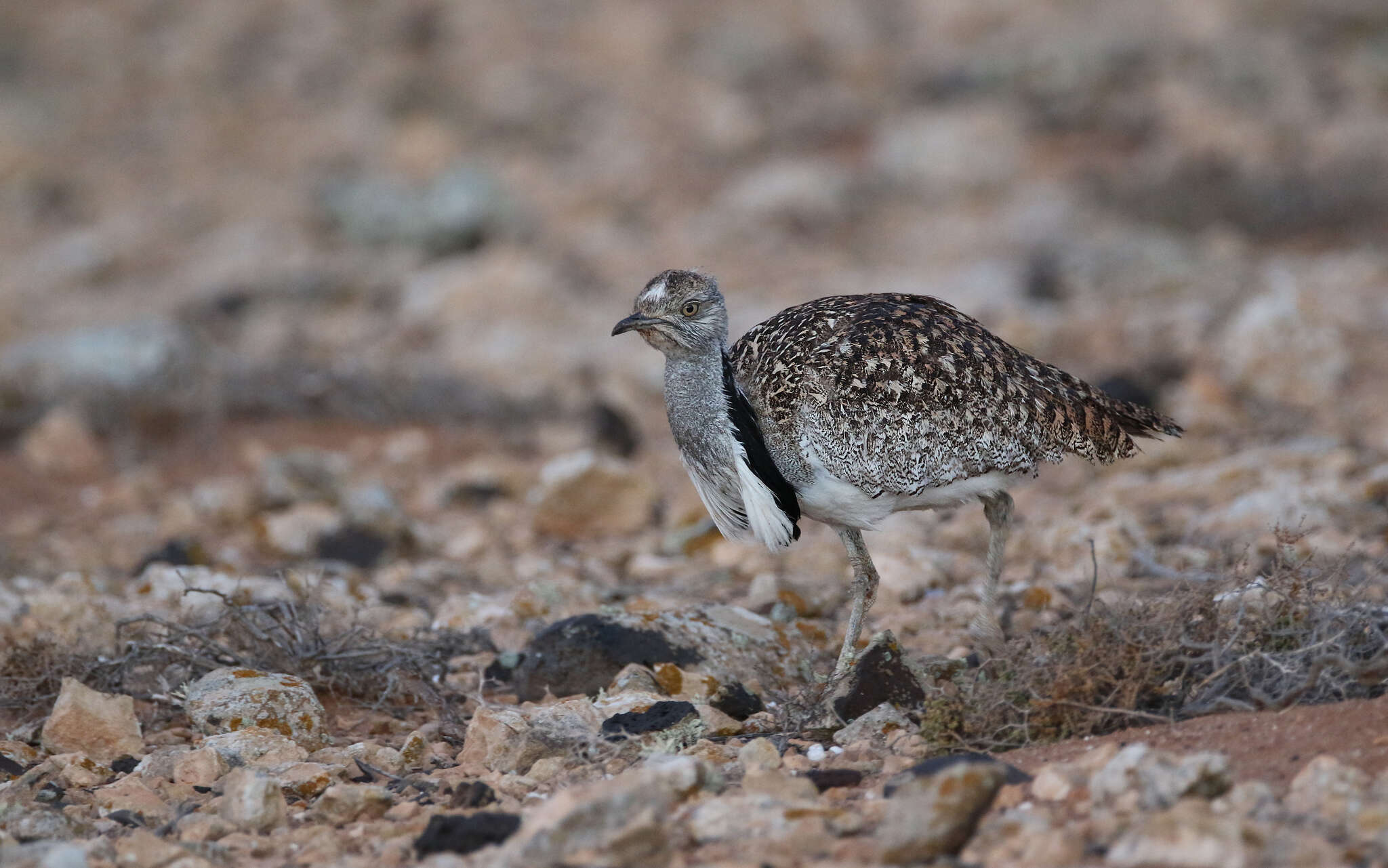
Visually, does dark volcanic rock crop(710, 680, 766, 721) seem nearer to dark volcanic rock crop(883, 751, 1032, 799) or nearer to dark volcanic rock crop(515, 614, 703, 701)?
dark volcanic rock crop(515, 614, 703, 701)

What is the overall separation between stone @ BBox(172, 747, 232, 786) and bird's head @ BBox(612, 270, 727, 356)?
1.84 meters

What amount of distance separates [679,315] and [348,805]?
1.96 m

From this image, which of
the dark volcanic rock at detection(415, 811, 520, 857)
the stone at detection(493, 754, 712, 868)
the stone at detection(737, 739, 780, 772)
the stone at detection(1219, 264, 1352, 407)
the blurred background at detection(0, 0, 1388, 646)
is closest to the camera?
the stone at detection(493, 754, 712, 868)

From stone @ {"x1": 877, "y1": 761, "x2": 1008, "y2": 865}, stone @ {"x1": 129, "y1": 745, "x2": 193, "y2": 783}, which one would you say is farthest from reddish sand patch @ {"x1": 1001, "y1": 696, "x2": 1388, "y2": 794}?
stone @ {"x1": 129, "y1": 745, "x2": 193, "y2": 783}

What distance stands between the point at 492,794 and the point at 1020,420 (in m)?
2.20

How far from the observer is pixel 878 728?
4.17 metres

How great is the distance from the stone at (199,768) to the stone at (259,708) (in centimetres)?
27

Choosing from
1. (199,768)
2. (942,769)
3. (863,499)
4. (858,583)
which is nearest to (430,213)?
(858,583)

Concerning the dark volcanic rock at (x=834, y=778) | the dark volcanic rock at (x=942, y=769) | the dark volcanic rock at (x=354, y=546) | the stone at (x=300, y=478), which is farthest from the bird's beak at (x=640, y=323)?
the stone at (x=300, y=478)

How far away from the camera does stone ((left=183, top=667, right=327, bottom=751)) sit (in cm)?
447

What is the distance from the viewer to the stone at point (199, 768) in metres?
4.10

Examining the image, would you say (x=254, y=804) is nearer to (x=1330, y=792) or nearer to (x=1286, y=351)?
(x=1330, y=792)

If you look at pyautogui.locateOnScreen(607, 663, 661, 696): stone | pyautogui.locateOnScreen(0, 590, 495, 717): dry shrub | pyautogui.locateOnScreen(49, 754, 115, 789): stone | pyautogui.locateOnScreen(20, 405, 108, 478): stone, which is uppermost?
pyautogui.locateOnScreen(20, 405, 108, 478): stone

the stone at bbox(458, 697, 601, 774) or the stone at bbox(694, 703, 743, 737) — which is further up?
the stone at bbox(458, 697, 601, 774)
